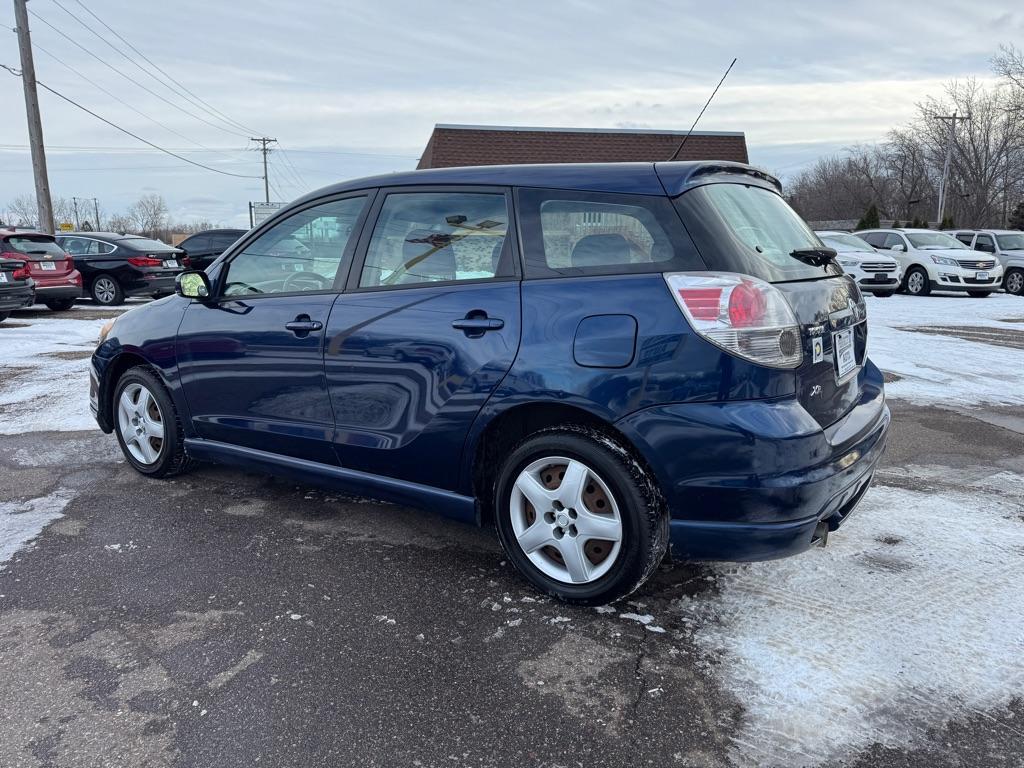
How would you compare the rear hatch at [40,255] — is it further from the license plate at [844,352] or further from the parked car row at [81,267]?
the license plate at [844,352]

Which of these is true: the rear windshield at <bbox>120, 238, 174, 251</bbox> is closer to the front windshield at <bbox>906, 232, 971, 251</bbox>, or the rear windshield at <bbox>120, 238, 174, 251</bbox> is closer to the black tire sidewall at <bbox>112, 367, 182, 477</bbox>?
the black tire sidewall at <bbox>112, 367, 182, 477</bbox>

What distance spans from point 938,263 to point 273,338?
1822 centimetres

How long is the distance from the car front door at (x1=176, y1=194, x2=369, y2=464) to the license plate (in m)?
2.13

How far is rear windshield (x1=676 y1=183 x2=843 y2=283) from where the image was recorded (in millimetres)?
2688

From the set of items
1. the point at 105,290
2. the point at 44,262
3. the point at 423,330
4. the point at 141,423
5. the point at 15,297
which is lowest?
the point at 105,290

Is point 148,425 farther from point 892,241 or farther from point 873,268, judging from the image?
point 892,241

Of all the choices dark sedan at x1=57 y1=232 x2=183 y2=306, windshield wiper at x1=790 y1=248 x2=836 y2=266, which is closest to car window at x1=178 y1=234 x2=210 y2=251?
dark sedan at x1=57 y1=232 x2=183 y2=306

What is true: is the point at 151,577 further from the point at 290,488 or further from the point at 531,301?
the point at 531,301

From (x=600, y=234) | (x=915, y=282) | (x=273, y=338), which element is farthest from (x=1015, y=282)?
(x=273, y=338)

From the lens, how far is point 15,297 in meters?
12.2

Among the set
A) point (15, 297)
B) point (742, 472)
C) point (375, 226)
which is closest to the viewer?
point (742, 472)

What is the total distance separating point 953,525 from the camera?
3742 millimetres

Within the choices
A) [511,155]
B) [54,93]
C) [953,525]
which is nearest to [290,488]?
[953,525]

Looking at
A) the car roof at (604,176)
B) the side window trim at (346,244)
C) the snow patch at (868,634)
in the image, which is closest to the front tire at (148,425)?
the side window trim at (346,244)
